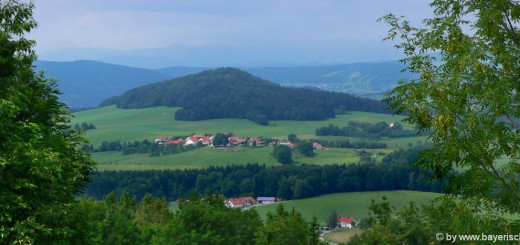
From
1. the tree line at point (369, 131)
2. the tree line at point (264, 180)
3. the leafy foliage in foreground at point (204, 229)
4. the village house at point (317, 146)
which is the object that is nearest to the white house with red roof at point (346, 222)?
the tree line at point (264, 180)

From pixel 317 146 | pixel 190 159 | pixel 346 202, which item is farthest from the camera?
pixel 317 146

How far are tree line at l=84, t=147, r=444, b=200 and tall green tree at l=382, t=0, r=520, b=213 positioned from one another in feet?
283

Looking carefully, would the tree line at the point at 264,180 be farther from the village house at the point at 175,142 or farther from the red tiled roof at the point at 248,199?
the village house at the point at 175,142

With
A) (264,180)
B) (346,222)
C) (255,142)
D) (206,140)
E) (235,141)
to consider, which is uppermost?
(206,140)

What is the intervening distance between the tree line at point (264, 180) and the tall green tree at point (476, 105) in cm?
8635

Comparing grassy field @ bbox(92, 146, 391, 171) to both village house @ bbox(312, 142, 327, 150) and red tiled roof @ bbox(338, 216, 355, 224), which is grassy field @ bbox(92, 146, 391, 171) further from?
red tiled roof @ bbox(338, 216, 355, 224)

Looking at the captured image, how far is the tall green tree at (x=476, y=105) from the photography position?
35.8ft

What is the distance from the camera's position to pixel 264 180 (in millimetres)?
113125

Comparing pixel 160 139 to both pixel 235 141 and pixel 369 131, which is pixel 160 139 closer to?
pixel 235 141

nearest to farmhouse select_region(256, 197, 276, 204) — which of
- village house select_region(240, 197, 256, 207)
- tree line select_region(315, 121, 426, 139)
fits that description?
village house select_region(240, 197, 256, 207)

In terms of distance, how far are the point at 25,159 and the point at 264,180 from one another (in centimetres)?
10131

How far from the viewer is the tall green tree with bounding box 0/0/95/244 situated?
12555mm

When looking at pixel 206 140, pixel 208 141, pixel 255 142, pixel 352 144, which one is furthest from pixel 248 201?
pixel 352 144

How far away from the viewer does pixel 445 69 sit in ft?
40.8
